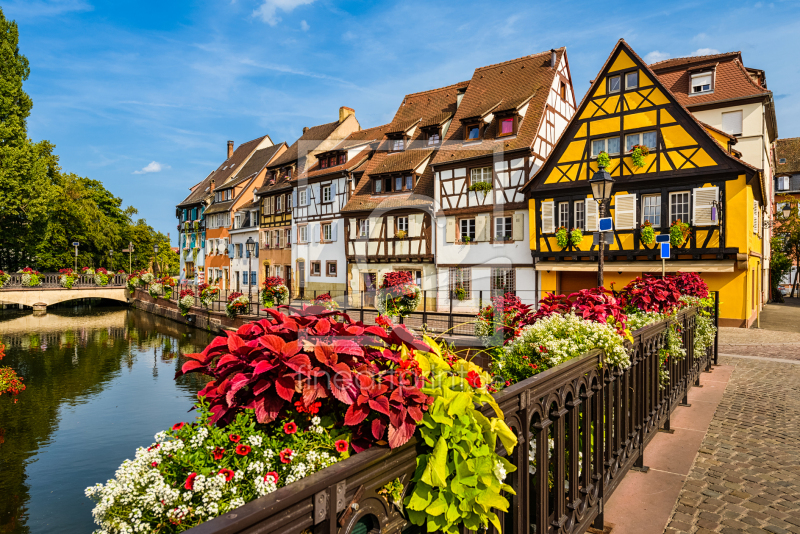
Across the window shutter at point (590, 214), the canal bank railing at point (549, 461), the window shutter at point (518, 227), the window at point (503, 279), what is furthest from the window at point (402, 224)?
the canal bank railing at point (549, 461)

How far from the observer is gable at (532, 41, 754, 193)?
1814 centimetres

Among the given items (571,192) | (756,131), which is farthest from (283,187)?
(756,131)

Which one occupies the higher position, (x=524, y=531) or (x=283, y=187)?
(x=283, y=187)

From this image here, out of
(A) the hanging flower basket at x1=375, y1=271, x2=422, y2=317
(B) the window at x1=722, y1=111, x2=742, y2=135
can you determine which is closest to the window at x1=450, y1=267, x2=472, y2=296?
(A) the hanging flower basket at x1=375, y1=271, x2=422, y2=317

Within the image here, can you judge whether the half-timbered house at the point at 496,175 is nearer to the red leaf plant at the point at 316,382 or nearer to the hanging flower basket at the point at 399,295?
the hanging flower basket at the point at 399,295

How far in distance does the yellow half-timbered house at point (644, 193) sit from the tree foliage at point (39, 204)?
3619cm

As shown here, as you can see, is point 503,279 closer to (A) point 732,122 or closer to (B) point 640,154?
(B) point 640,154

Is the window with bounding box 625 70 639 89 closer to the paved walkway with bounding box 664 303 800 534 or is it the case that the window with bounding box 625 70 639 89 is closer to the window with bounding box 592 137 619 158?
the window with bounding box 592 137 619 158

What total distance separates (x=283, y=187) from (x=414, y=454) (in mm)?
35537

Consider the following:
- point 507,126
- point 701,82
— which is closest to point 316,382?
point 507,126

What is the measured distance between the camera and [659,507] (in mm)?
3881

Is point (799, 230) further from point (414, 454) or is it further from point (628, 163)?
point (414, 454)

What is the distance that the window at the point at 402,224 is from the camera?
26594mm

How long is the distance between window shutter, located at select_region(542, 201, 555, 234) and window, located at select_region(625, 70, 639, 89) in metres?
5.37
